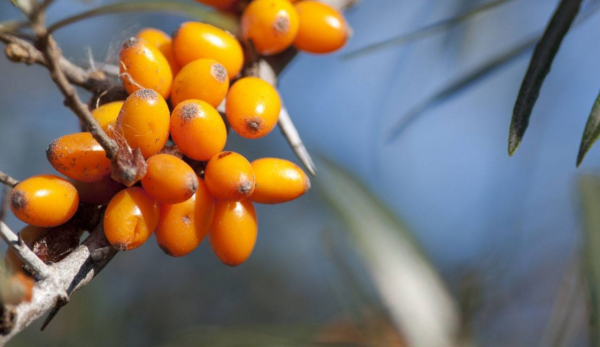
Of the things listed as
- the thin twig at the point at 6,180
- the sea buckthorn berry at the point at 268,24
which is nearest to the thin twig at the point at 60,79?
the thin twig at the point at 6,180

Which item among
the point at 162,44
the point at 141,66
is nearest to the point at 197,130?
the point at 141,66

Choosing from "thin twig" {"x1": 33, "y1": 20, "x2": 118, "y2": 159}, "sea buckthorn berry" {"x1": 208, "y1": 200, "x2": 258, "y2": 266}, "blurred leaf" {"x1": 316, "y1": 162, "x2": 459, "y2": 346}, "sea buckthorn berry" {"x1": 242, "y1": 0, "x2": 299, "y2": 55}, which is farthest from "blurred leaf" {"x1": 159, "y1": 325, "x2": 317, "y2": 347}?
"thin twig" {"x1": 33, "y1": 20, "x2": 118, "y2": 159}

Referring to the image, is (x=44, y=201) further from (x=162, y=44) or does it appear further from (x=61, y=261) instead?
(x=162, y=44)

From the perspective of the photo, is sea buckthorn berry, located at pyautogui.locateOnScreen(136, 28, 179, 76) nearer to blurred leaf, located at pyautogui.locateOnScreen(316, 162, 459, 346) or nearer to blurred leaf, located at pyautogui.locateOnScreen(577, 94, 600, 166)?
blurred leaf, located at pyautogui.locateOnScreen(316, 162, 459, 346)

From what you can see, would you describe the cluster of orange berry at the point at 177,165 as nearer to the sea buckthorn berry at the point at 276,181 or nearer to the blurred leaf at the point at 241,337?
the sea buckthorn berry at the point at 276,181

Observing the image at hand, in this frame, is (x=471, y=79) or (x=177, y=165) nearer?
(x=177, y=165)
